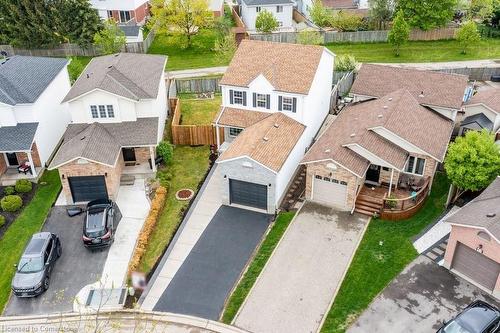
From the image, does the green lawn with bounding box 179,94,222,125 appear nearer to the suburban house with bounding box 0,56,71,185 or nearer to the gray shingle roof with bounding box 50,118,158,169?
the gray shingle roof with bounding box 50,118,158,169

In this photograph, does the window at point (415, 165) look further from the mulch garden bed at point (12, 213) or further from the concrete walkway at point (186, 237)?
the mulch garden bed at point (12, 213)

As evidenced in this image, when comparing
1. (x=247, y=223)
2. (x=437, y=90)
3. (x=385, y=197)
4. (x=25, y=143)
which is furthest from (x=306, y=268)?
(x=25, y=143)

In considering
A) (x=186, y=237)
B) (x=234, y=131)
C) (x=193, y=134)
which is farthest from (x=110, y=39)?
(x=186, y=237)

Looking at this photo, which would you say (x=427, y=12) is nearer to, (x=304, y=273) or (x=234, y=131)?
(x=234, y=131)

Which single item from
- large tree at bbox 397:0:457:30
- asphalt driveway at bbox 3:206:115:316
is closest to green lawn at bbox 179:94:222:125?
asphalt driveway at bbox 3:206:115:316

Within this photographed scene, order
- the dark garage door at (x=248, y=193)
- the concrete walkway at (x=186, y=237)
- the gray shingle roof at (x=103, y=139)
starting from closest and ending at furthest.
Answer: the concrete walkway at (x=186, y=237) < the dark garage door at (x=248, y=193) < the gray shingle roof at (x=103, y=139)

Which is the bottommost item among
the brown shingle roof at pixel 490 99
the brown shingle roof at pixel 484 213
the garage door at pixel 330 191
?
the garage door at pixel 330 191

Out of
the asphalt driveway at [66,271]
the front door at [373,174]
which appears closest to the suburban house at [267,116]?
the front door at [373,174]
